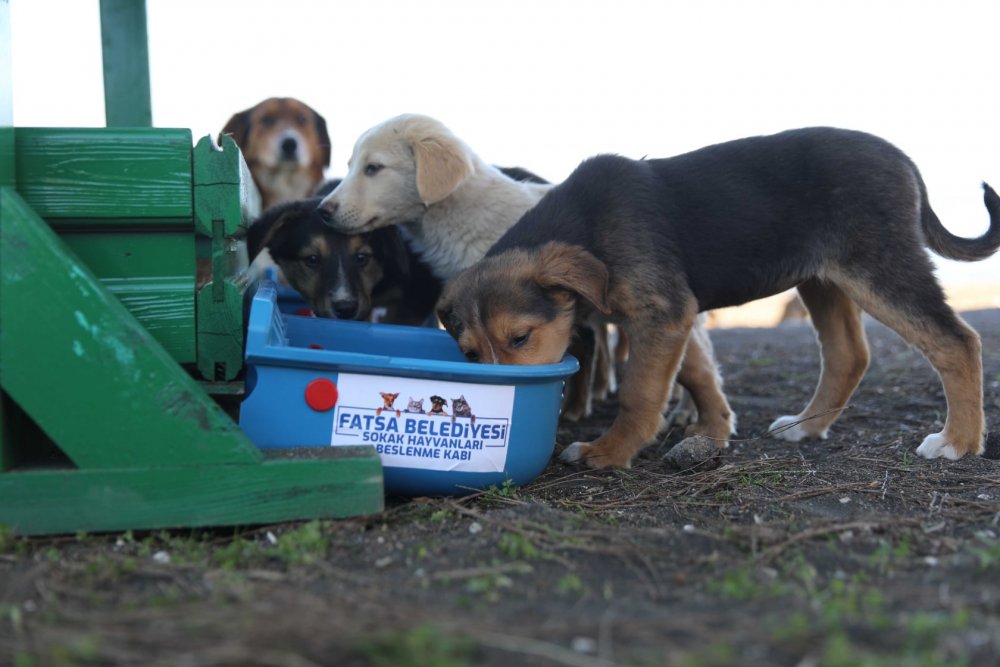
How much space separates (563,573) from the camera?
2.52 m

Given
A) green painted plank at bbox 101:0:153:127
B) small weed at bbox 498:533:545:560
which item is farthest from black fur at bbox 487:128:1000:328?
green painted plank at bbox 101:0:153:127

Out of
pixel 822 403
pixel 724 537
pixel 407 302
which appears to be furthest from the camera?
pixel 407 302

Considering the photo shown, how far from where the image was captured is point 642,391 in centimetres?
415

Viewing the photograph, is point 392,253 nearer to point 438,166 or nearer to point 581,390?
point 438,166

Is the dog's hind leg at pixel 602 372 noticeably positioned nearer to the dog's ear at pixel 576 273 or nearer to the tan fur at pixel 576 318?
the tan fur at pixel 576 318

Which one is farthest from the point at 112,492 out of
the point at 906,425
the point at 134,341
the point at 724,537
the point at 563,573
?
the point at 906,425

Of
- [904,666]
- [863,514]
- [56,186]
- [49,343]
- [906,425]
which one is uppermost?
[56,186]

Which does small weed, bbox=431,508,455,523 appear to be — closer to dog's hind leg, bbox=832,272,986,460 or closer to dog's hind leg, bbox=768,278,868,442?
dog's hind leg, bbox=832,272,986,460

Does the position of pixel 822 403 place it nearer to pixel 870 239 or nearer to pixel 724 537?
pixel 870 239

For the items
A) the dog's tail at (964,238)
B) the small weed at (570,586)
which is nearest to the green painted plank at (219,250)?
the small weed at (570,586)

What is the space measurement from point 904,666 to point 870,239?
2839 millimetres

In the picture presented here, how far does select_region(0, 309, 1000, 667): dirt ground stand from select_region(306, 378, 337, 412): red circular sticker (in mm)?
431

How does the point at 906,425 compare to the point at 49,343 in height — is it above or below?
below

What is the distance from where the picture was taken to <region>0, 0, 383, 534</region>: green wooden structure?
9.20 ft
